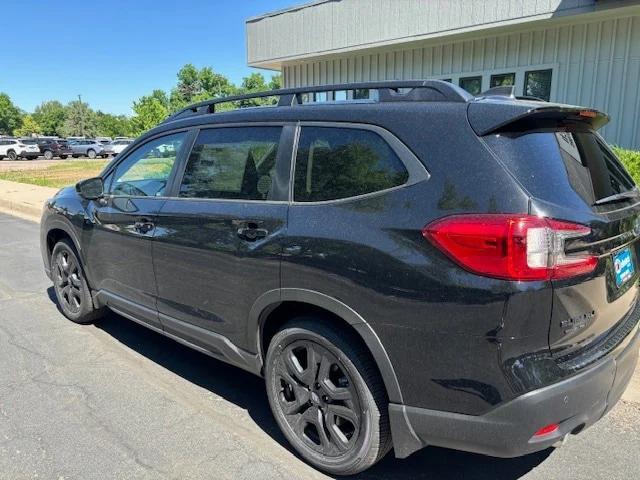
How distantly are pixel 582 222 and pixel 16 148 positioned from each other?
145 ft

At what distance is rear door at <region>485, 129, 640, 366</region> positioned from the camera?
2.00m

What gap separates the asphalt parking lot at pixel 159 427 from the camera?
2658mm

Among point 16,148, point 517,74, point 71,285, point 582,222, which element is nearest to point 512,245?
point 582,222

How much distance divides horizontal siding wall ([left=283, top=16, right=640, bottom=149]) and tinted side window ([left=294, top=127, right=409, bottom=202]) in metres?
8.78

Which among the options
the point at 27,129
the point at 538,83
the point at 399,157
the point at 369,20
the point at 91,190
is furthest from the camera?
the point at 27,129

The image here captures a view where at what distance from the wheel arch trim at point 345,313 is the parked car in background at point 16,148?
1682 inches

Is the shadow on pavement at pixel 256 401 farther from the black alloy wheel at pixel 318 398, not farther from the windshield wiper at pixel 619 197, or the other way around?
the windshield wiper at pixel 619 197

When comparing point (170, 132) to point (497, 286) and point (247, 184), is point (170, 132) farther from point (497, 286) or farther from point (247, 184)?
point (497, 286)

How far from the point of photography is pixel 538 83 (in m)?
10.4

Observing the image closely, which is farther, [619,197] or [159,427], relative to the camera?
[159,427]

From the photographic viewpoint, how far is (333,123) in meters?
2.60

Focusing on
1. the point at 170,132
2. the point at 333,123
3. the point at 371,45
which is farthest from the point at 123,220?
the point at 371,45

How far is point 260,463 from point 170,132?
87.9 inches

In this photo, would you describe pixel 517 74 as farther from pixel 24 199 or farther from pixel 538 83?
pixel 24 199
